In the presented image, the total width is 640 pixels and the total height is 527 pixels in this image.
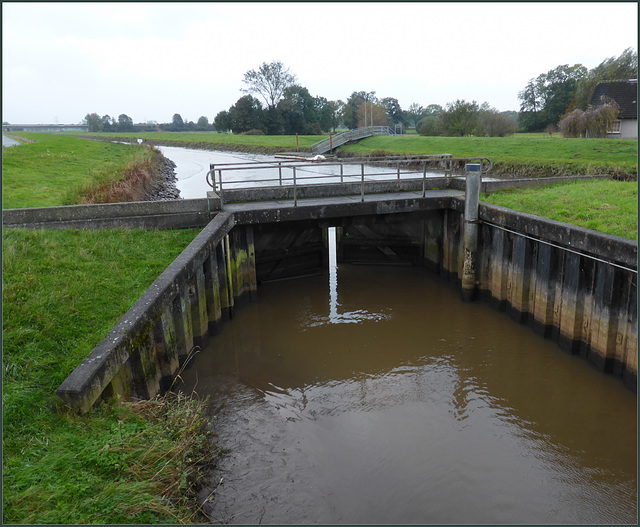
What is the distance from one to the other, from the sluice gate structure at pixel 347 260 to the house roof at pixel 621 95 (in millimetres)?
35339

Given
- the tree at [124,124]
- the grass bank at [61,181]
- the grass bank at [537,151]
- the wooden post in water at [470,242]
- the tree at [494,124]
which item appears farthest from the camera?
the tree at [124,124]

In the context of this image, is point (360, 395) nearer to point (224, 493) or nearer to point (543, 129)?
point (224, 493)

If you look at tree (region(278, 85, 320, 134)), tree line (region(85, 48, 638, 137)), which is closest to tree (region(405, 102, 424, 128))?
tree line (region(85, 48, 638, 137))

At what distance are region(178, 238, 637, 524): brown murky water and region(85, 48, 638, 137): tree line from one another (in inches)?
1343

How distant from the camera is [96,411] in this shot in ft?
19.1

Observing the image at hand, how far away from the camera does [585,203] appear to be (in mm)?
12453

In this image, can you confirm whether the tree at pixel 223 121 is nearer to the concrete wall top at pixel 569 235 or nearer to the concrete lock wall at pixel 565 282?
the concrete lock wall at pixel 565 282

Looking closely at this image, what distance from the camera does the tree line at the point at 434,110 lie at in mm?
50000

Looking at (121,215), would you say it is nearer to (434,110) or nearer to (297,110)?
(297,110)

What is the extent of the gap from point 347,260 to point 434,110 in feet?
332

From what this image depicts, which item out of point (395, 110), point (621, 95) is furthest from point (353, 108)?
point (621, 95)

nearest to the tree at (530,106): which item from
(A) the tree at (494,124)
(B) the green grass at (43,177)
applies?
(A) the tree at (494,124)

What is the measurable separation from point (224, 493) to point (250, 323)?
637 cm

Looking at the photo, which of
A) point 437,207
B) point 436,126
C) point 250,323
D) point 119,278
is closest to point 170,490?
point 119,278
